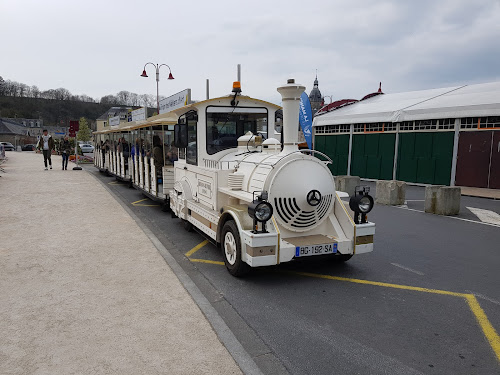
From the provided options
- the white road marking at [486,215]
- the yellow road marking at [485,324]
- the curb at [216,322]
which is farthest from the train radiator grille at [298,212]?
the white road marking at [486,215]

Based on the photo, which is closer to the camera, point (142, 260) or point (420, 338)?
point (420, 338)

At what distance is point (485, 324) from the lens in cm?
385

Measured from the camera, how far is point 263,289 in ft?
15.5

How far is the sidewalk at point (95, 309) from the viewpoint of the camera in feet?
9.99

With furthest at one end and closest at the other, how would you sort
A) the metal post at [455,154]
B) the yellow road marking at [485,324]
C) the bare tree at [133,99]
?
the bare tree at [133,99] → the metal post at [455,154] → the yellow road marking at [485,324]

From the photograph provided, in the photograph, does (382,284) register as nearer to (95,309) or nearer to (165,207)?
(95,309)

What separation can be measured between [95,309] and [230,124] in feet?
13.3

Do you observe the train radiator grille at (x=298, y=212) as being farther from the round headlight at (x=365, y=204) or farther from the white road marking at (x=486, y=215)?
the white road marking at (x=486, y=215)

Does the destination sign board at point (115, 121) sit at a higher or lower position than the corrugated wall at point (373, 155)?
higher

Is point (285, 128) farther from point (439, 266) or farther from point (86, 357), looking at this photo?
point (86, 357)

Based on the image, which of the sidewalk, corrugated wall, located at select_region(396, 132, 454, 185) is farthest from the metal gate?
the sidewalk

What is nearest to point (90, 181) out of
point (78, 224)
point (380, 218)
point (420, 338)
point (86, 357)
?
point (78, 224)

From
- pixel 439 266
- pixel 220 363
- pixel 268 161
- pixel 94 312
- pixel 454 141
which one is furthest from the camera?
pixel 454 141

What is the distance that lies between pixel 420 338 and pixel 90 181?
15.0 m
